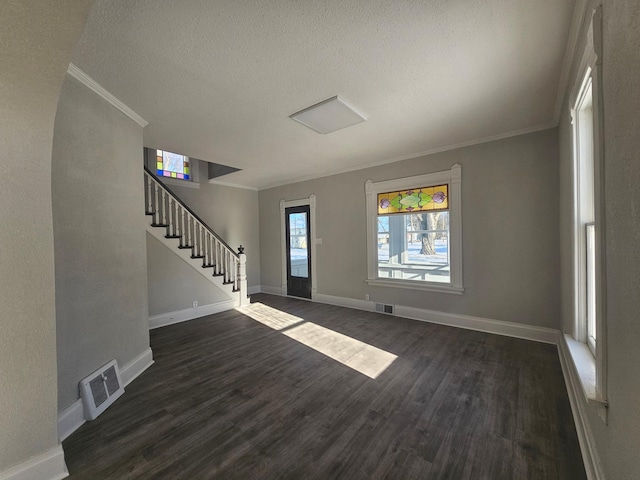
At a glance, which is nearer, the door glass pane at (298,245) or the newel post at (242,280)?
the newel post at (242,280)

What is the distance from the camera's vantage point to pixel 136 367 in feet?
8.95

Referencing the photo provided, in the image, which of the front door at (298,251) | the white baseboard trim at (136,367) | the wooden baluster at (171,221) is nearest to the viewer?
the white baseboard trim at (136,367)

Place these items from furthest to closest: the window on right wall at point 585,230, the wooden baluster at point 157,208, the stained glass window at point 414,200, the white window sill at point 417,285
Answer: the wooden baluster at point 157,208
the stained glass window at point 414,200
the white window sill at point 417,285
the window on right wall at point 585,230

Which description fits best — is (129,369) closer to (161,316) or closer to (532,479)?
(161,316)

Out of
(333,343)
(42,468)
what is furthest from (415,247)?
(42,468)

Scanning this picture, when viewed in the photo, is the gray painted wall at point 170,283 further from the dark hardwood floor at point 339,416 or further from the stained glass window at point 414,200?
the stained glass window at point 414,200

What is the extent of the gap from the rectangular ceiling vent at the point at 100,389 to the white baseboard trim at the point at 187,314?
1.93m

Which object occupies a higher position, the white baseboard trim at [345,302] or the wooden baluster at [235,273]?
the wooden baluster at [235,273]

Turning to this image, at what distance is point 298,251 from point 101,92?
441cm

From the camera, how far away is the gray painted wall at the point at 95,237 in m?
1.99

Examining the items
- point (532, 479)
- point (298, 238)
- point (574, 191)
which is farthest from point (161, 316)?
point (574, 191)

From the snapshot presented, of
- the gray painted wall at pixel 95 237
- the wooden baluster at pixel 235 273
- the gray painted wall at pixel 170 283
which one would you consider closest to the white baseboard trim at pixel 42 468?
the gray painted wall at pixel 95 237

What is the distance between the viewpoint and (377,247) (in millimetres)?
4898

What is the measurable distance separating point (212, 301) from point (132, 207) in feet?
8.92
